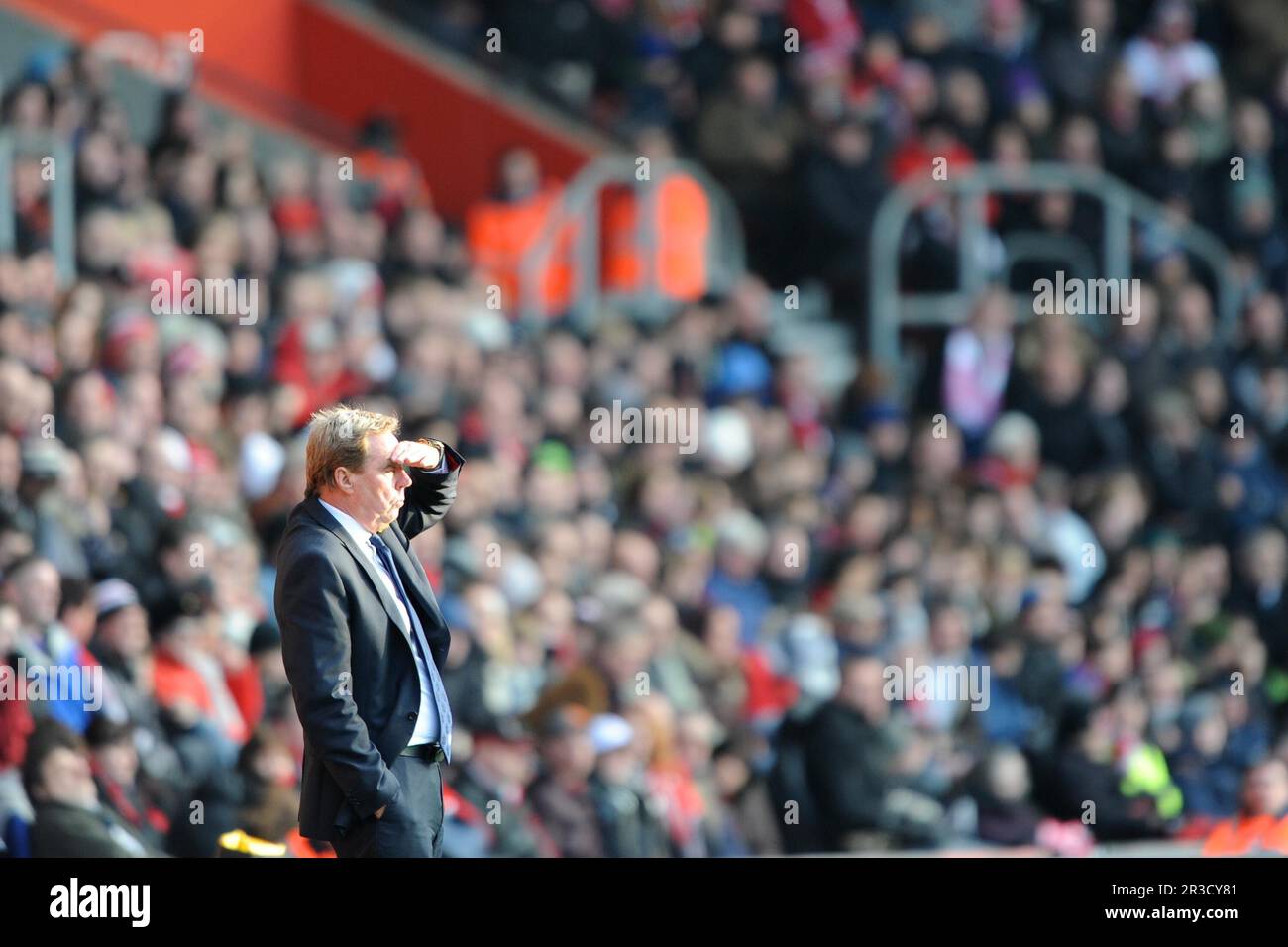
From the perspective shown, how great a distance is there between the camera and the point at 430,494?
5.57 meters

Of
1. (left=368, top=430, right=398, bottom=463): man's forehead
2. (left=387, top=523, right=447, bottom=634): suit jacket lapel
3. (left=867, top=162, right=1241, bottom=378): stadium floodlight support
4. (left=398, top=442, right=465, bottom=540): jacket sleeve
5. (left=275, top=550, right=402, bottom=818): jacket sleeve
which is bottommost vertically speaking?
(left=275, top=550, right=402, bottom=818): jacket sleeve

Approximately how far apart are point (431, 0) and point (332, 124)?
3.26 ft

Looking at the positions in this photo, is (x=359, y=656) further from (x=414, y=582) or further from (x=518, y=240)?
(x=518, y=240)

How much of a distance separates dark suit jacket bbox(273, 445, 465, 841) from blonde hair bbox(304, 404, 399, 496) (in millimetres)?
82

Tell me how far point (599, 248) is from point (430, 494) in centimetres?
593

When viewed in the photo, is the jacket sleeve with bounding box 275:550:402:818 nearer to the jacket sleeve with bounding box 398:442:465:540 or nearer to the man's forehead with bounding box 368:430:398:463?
the man's forehead with bounding box 368:430:398:463

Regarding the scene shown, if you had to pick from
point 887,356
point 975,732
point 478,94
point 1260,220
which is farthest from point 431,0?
point 975,732

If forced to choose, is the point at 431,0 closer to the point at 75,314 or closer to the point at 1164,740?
the point at 75,314

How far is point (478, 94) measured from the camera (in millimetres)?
12016

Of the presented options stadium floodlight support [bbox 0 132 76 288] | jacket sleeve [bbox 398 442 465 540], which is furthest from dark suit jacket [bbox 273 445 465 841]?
stadium floodlight support [bbox 0 132 76 288]

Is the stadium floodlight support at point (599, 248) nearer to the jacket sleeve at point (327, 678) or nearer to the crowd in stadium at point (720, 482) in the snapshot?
the crowd in stadium at point (720, 482)

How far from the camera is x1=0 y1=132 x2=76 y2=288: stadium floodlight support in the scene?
9344 mm

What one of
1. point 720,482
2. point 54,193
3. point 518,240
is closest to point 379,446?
point 54,193

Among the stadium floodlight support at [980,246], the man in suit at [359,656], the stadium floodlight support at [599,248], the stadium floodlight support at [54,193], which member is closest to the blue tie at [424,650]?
the man in suit at [359,656]
